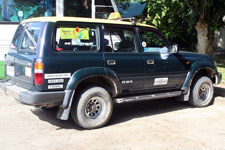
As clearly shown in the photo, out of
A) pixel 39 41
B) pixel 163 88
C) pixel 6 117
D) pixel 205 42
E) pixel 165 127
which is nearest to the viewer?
pixel 39 41

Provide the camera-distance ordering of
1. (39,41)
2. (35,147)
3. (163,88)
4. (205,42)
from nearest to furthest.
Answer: (35,147), (39,41), (163,88), (205,42)

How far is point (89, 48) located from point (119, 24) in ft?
2.89

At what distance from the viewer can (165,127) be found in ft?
17.8

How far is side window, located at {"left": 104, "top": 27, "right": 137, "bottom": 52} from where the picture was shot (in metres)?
5.41

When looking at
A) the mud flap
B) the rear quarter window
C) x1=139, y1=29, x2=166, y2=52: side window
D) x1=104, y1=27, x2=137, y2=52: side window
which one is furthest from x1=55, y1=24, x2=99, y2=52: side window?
x1=139, y1=29, x2=166, y2=52: side window

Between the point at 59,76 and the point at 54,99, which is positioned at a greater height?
the point at 59,76

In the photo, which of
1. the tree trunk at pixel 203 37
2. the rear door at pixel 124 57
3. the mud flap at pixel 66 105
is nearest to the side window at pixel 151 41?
the rear door at pixel 124 57

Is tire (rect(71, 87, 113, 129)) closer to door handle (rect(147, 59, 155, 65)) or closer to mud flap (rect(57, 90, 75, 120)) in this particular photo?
mud flap (rect(57, 90, 75, 120))

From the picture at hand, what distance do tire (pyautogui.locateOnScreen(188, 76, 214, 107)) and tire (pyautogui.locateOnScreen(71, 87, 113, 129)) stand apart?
247cm

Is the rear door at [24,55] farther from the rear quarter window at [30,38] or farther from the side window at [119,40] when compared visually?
the side window at [119,40]

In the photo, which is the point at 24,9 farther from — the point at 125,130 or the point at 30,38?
the point at 125,130

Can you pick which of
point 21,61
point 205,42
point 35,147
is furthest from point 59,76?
point 205,42

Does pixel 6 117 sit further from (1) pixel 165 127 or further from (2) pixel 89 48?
(1) pixel 165 127

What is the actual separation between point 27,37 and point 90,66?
127 centimetres
